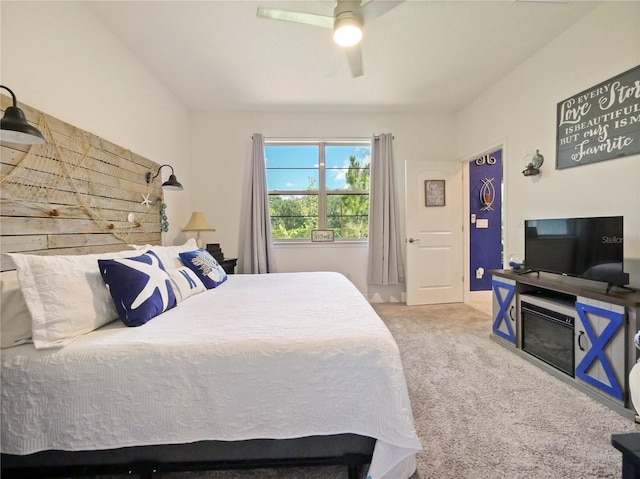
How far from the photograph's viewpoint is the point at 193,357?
3.52ft

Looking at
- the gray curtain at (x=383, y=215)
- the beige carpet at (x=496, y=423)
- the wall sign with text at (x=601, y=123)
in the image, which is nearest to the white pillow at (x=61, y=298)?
Result: the beige carpet at (x=496, y=423)

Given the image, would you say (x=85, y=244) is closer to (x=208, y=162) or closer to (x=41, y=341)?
(x=41, y=341)

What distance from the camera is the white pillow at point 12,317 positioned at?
112 centimetres

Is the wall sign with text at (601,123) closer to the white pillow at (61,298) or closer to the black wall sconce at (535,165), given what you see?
the black wall sconce at (535,165)

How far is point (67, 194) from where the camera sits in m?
1.83

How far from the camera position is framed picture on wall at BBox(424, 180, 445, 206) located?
403 cm

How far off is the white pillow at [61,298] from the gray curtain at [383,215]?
3.20 meters

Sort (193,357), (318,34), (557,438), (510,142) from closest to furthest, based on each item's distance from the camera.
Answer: (193,357), (557,438), (318,34), (510,142)

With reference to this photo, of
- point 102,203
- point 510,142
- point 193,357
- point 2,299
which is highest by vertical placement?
point 510,142

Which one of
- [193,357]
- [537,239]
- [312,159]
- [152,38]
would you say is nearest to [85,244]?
[193,357]

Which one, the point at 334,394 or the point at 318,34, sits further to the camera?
the point at 318,34

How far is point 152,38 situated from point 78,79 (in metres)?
0.80

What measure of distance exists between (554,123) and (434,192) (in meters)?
1.59

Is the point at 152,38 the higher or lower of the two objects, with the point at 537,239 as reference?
higher
